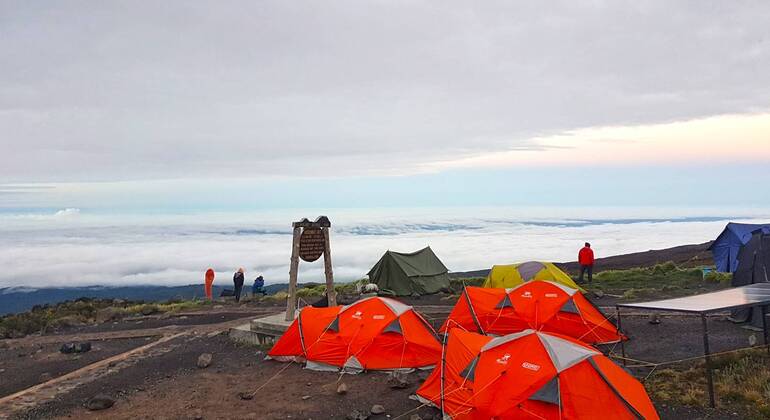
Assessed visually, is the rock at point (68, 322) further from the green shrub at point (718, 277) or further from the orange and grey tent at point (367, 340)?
the green shrub at point (718, 277)

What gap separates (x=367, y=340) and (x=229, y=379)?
321 centimetres

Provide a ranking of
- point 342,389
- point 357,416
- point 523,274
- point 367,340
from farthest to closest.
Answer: point 523,274, point 367,340, point 342,389, point 357,416

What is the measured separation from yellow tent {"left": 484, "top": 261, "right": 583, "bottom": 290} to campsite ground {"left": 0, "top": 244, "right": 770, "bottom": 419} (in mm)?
2869

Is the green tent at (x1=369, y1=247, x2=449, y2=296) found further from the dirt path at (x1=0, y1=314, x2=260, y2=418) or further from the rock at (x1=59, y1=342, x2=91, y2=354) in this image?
the rock at (x1=59, y1=342, x2=91, y2=354)

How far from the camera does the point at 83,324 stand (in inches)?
883

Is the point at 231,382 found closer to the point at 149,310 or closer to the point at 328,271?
the point at 328,271

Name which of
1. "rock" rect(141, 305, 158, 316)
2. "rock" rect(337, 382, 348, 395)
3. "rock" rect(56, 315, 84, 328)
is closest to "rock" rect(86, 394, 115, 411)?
"rock" rect(337, 382, 348, 395)

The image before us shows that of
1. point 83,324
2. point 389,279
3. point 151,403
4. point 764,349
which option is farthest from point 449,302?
point 83,324

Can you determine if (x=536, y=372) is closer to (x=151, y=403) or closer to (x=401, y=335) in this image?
(x=401, y=335)

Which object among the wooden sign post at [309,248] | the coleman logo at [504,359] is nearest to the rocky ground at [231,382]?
the coleman logo at [504,359]

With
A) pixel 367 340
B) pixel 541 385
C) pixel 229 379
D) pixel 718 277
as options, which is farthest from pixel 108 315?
pixel 718 277

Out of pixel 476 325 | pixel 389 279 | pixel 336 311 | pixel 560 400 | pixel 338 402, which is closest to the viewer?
pixel 560 400

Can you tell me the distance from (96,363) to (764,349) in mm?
16021

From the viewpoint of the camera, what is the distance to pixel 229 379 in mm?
12242
